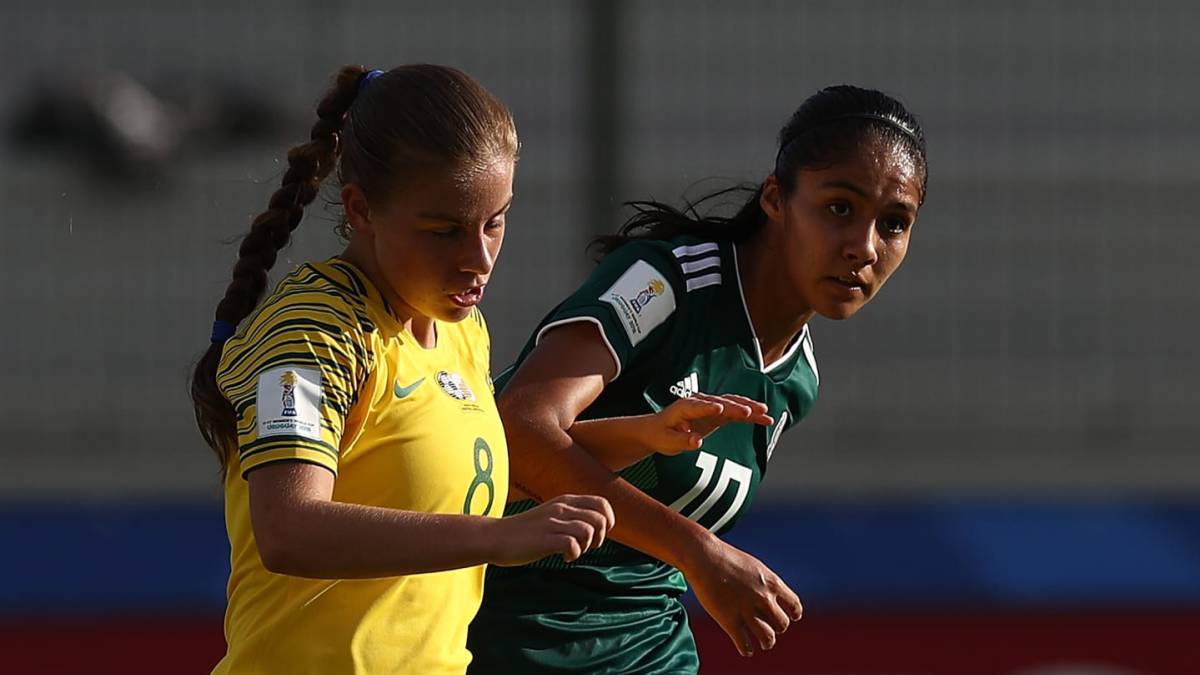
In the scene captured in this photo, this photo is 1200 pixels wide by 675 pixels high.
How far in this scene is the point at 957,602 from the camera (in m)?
5.90

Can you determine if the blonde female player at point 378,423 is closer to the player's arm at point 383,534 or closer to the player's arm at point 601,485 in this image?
the player's arm at point 383,534

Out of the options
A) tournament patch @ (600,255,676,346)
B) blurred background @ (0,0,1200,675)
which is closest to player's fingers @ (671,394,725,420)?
tournament patch @ (600,255,676,346)

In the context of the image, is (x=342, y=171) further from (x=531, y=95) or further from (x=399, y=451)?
(x=531, y=95)

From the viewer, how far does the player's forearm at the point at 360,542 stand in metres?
2.21

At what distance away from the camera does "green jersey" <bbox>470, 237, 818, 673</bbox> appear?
3146mm

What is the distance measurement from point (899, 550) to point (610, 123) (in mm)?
1969

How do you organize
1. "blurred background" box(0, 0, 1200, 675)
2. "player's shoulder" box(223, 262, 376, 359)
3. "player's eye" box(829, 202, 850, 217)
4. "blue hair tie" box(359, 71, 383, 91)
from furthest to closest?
1. "blurred background" box(0, 0, 1200, 675)
2. "player's eye" box(829, 202, 850, 217)
3. "blue hair tie" box(359, 71, 383, 91)
4. "player's shoulder" box(223, 262, 376, 359)

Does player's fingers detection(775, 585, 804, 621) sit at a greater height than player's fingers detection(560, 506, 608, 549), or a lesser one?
greater

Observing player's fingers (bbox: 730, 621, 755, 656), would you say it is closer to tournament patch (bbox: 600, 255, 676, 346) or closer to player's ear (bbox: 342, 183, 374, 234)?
tournament patch (bbox: 600, 255, 676, 346)

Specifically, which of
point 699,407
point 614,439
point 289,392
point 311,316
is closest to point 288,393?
point 289,392

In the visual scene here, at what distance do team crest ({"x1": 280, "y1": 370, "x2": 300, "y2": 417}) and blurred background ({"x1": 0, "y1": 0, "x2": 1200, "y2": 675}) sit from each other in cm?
478

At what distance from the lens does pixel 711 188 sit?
7.39m

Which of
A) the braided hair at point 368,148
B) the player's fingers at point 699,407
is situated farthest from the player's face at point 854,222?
the braided hair at point 368,148

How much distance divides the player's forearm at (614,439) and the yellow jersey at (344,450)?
15.6 inches
